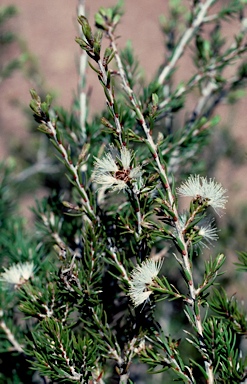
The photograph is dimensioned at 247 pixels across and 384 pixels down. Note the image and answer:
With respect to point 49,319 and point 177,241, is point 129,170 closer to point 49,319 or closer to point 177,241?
point 177,241

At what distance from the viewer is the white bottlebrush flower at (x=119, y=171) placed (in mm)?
714

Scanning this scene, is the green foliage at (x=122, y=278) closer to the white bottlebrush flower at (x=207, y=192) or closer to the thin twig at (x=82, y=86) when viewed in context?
the white bottlebrush flower at (x=207, y=192)

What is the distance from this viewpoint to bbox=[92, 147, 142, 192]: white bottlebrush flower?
714 mm

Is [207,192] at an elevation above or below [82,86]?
below

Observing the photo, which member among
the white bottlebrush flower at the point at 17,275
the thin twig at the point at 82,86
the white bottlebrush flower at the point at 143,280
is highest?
the thin twig at the point at 82,86

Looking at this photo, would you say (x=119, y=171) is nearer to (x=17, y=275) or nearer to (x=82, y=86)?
(x=17, y=275)

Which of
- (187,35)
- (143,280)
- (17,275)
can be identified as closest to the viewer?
(143,280)

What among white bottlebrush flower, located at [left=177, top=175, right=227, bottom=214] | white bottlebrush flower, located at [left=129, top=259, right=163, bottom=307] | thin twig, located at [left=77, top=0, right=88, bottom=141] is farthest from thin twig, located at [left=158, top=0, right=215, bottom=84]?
white bottlebrush flower, located at [left=129, top=259, right=163, bottom=307]

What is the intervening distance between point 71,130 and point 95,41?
638mm

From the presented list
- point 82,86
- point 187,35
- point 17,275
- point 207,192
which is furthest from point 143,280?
point 187,35

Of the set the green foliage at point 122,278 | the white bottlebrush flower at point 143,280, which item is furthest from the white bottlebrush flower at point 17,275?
the white bottlebrush flower at point 143,280

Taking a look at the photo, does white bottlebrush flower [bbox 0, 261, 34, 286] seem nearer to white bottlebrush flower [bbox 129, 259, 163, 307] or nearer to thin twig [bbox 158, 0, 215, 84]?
white bottlebrush flower [bbox 129, 259, 163, 307]

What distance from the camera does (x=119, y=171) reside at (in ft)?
2.39

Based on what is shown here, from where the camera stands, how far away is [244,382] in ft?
2.28
